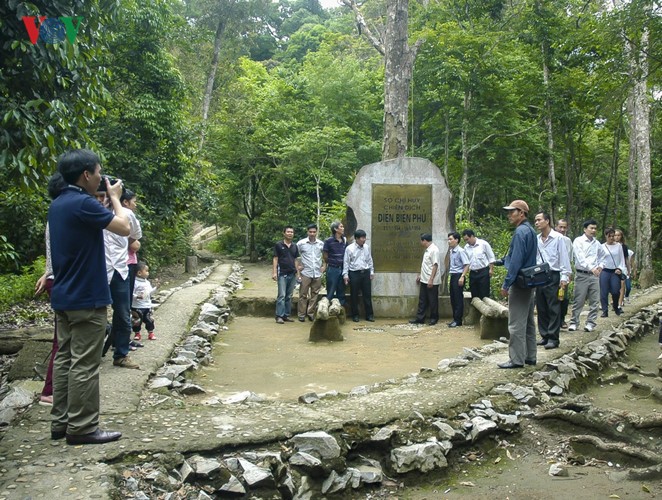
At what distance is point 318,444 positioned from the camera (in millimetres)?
3887

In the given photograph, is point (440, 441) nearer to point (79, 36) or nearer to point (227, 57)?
point (79, 36)

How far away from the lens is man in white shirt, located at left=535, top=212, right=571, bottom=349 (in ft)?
23.7

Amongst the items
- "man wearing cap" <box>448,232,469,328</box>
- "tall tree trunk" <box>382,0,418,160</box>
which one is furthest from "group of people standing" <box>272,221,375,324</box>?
"tall tree trunk" <box>382,0,418,160</box>

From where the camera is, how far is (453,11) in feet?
60.4

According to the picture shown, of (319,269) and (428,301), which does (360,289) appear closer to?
(319,269)

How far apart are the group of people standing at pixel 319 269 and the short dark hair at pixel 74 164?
6569 mm

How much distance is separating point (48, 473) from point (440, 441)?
8.42ft

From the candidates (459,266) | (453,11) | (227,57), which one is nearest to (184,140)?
(459,266)

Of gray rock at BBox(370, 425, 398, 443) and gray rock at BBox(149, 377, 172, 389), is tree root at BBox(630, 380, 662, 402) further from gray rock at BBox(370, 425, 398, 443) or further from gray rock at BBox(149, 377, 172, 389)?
gray rock at BBox(149, 377, 172, 389)

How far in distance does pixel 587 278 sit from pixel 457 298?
2071mm

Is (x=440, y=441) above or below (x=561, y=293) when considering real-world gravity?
below

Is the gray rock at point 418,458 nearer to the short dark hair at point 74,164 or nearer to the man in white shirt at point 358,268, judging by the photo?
the short dark hair at point 74,164

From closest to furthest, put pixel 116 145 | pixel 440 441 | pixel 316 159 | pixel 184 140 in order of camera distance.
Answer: pixel 440 441
pixel 116 145
pixel 184 140
pixel 316 159

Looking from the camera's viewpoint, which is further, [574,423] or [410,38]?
[410,38]
